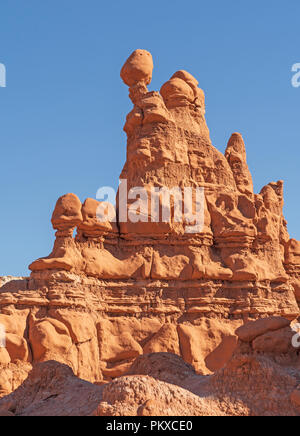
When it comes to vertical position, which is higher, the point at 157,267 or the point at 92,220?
the point at 92,220

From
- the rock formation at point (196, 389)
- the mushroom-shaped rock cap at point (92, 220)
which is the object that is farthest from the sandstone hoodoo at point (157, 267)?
the rock formation at point (196, 389)

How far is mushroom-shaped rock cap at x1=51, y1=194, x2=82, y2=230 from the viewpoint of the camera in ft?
97.3

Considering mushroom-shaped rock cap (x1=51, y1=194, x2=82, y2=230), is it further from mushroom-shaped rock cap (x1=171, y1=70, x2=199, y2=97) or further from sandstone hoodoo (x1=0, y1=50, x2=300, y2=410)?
mushroom-shaped rock cap (x1=171, y1=70, x2=199, y2=97)

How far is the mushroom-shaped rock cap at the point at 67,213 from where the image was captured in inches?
1168

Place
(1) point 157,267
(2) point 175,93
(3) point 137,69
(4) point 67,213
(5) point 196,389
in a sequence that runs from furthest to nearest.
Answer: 1. (2) point 175,93
2. (3) point 137,69
3. (1) point 157,267
4. (4) point 67,213
5. (5) point 196,389

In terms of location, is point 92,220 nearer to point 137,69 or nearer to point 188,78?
point 137,69

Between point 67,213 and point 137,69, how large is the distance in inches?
350

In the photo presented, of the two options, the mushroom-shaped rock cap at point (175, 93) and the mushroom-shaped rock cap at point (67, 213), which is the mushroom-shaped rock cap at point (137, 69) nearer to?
the mushroom-shaped rock cap at point (175, 93)

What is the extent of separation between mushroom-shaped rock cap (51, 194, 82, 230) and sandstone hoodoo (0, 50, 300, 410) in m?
0.05

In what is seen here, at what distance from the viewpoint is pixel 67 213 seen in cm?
2986

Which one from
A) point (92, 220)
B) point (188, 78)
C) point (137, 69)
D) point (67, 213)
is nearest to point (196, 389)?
point (67, 213)

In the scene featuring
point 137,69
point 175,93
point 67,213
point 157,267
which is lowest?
point 157,267
